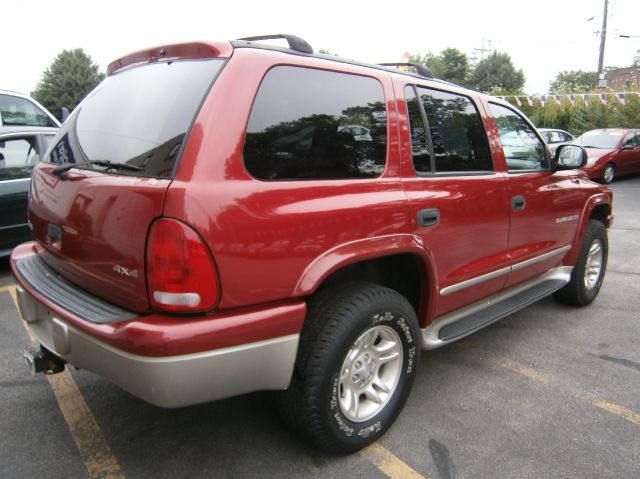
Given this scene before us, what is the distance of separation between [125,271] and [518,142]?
2799 millimetres

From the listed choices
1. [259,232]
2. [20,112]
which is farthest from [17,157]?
[259,232]

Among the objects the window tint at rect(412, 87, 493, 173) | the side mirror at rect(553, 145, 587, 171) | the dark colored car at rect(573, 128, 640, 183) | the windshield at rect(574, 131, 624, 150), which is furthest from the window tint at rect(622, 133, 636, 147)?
the window tint at rect(412, 87, 493, 173)

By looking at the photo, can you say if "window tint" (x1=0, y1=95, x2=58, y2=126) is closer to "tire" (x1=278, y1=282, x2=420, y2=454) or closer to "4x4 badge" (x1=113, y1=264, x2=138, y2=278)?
"4x4 badge" (x1=113, y1=264, x2=138, y2=278)

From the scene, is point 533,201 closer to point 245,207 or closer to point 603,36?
point 245,207

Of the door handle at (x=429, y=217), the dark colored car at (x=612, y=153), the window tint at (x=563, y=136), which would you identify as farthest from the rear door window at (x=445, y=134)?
the window tint at (x=563, y=136)

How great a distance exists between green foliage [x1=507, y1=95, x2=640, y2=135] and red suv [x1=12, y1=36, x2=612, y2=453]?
63.5 feet

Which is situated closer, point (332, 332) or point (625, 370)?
point (332, 332)

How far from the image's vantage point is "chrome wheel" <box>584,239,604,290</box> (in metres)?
4.42

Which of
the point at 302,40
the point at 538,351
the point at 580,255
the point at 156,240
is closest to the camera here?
the point at 156,240

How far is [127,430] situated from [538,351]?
2.74 metres

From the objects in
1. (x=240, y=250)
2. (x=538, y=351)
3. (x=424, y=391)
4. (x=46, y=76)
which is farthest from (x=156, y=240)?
(x=46, y=76)

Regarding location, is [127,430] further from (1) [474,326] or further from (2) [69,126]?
(1) [474,326]

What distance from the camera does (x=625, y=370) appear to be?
332 centimetres

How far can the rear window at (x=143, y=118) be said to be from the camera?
196 centimetres
